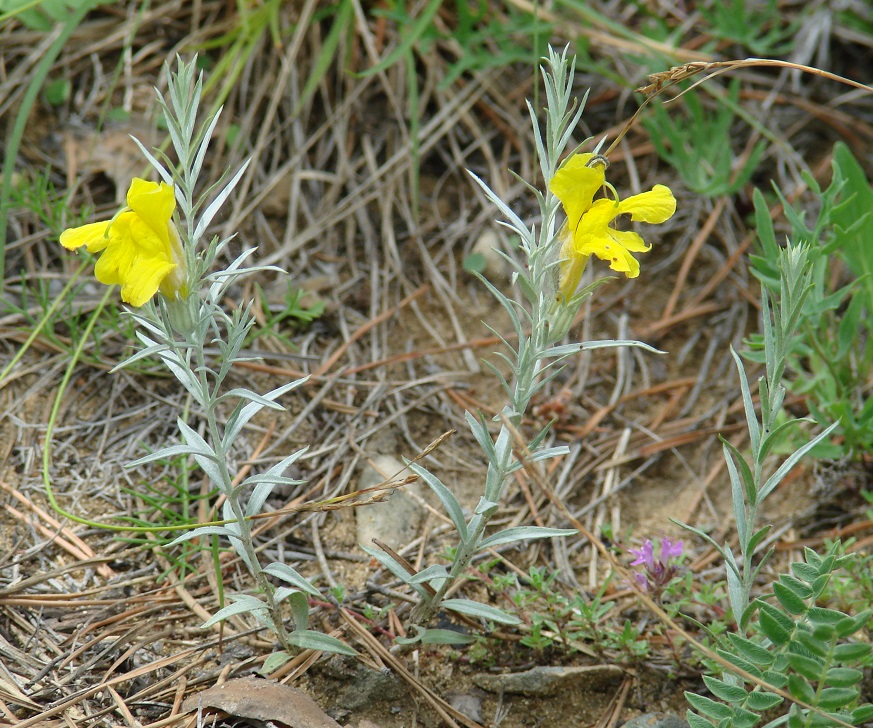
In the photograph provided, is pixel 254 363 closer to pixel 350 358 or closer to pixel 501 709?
pixel 350 358

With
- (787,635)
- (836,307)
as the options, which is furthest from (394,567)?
(836,307)

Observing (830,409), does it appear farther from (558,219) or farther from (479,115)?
(479,115)

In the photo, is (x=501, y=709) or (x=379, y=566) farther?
(x=379, y=566)

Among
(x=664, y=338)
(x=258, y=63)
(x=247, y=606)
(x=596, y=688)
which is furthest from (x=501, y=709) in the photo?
(x=258, y=63)

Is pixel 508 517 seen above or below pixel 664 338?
below

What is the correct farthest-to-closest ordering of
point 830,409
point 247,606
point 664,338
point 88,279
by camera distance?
point 664,338
point 88,279
point 830,409
point 247,606

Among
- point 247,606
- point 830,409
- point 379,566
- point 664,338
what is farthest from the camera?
point 664,338

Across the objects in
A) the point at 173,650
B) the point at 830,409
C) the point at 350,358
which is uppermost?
the point at 830,409

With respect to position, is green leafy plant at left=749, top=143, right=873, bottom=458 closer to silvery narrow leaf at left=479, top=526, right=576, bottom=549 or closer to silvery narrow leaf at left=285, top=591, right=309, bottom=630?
silvery narrow leaf at left=479, top=526, right=576, bottom=549

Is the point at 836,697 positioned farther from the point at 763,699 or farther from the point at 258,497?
the point at 258,497
